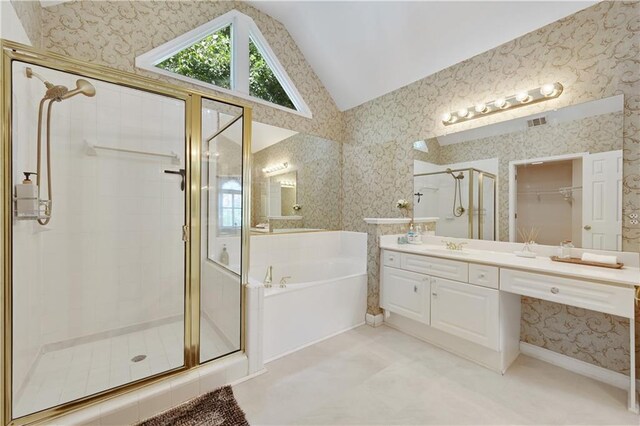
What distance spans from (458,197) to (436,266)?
85 cm

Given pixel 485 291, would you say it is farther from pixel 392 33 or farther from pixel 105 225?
pixel 105 225

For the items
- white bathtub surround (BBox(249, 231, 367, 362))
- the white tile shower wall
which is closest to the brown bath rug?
white bathtub surround (BBox(249, 231, 367, 362))

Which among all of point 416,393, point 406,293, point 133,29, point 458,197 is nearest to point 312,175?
point 458,197

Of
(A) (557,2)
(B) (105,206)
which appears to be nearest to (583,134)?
(A) (557,2)

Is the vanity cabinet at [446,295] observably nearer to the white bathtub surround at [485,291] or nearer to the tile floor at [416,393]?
the white bathtub surround at [485,291]

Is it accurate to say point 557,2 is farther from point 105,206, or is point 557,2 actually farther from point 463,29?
point 105,206

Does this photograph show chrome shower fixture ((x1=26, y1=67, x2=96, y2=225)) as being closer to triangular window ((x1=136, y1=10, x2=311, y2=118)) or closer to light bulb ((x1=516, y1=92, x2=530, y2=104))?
triangular window ((x1=136, y1=10, x2=311, y2=118))

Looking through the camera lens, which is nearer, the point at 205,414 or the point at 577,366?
the point at 205,414

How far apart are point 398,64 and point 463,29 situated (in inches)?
27.3

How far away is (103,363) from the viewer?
6.13 ft

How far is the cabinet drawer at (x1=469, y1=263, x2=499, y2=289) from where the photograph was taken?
6.39 feet

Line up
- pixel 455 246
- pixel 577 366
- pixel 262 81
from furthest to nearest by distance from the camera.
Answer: pixel 262 81, pixel 455 246, pixel 577 366

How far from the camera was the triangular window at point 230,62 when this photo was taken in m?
2.52

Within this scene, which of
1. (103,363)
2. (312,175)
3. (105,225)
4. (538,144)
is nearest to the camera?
(103,363)
